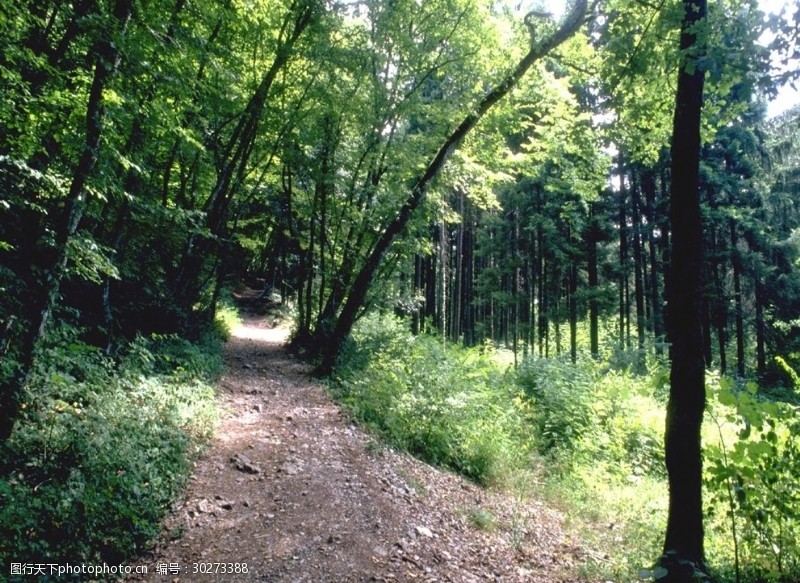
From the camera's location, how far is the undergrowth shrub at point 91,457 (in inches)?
152

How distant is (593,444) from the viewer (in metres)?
9.98

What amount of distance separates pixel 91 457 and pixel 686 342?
6.16 m

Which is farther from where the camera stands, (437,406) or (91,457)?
(437,406)

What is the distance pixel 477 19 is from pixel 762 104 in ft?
58.5

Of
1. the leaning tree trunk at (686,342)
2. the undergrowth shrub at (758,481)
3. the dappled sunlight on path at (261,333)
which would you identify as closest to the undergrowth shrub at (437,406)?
the leaning tree trunk at (686,342)

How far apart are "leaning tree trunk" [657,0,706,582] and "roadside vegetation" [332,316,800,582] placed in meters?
0.20

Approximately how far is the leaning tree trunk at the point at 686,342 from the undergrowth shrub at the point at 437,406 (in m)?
3.42

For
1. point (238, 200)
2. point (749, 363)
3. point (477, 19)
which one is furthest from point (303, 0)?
point (749, 363)

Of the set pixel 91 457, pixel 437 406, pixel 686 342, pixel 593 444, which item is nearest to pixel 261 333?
pixel 437 406

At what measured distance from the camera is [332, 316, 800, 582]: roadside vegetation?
14.5ft

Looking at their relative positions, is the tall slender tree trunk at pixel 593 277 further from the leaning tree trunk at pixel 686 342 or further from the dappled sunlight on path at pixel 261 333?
the leaning tree trunk at pixel 686 342

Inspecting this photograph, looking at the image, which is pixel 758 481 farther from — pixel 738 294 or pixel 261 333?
pixel 738 294

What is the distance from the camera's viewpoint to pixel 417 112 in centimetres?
1336

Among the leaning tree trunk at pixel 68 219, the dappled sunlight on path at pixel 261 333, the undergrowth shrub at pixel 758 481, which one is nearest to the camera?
the undergrowth shrub at pixel 758 481
